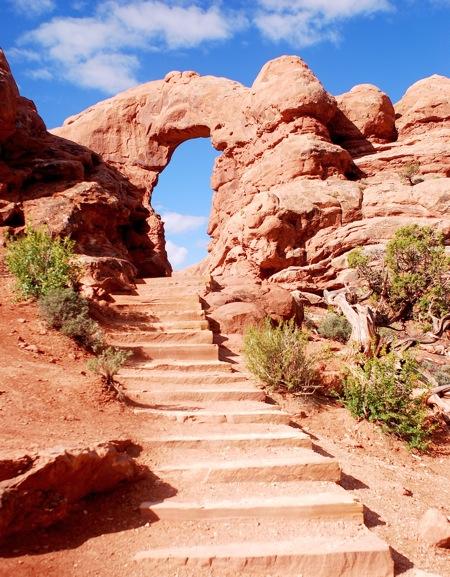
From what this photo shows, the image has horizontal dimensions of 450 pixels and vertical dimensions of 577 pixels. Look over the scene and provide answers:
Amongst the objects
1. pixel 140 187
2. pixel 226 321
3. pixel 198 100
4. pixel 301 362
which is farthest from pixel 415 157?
pixel 301 362

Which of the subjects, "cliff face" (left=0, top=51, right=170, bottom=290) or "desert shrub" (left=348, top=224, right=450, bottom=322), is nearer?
"cliff face" (left=0, top=51, right=170, bottom=290)

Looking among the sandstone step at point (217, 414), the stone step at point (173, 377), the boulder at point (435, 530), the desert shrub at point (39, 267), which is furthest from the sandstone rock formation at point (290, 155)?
the boulder at point (435, 530)

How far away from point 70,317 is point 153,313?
240cm

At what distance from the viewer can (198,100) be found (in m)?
27.2

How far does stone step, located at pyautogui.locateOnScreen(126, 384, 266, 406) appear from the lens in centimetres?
629

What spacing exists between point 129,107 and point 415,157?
17528 mm

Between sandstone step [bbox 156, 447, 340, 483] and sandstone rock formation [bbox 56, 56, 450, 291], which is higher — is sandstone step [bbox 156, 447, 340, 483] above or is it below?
below

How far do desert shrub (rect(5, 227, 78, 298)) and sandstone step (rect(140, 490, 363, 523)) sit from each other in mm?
5448

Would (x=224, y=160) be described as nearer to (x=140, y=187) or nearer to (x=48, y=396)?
(x=140, y=187)

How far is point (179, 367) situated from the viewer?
757 centimetres

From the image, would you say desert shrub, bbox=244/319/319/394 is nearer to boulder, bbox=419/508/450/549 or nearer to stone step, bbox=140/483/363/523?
boulder, bbox=419/508/450/549

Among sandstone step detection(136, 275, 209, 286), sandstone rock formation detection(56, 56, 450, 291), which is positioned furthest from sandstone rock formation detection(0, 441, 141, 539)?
sandstone rock formation detection(56, 56, 450, 291)

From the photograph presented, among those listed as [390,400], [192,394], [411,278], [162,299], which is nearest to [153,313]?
[162,299]

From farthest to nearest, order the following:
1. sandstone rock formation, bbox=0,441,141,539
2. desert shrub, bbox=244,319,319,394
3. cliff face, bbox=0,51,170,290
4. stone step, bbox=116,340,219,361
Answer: cliff face, bbox=0,51,170,290, stone step, bbox=116,340,219,361, desert shrub, bbox=244,319,319,394, sandstone rock formation, bbox=0,441,141,539
